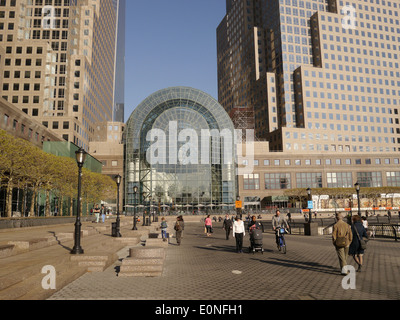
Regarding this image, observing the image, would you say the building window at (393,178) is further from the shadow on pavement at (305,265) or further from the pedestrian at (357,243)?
the pedestrian at (357,243)

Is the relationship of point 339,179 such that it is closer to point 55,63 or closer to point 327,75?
point 327,75

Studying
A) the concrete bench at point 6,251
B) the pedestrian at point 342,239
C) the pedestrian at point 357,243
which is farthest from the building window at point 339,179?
the concrete bench at point 6,251

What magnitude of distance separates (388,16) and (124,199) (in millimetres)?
111419

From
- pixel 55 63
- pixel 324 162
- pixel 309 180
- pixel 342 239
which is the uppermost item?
pixel 55 63

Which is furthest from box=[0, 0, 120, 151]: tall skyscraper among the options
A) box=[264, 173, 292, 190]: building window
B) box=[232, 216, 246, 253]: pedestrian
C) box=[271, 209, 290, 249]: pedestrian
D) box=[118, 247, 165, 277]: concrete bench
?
box=[118, 247, 165, 277]: concrete bench

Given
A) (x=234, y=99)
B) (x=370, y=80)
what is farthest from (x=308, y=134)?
(x=234, y=99)

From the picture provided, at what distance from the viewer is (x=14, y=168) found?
2947cm

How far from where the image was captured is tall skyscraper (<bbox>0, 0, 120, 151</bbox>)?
83.0 metres

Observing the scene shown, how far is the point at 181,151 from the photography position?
77.3 metres

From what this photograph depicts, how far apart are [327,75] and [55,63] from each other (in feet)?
275

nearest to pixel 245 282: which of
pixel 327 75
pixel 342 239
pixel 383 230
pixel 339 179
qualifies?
pixel 342 239

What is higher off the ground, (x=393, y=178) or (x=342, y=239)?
(x=393, y=178)

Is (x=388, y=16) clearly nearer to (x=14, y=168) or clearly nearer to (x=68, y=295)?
(x=14, y=168)

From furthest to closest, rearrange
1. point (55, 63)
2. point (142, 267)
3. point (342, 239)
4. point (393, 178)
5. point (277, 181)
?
1. point (393, 178)
2. point (55, 63)
3. point (277, 181)
4. point (142, 267)
5. point (342, 239)
